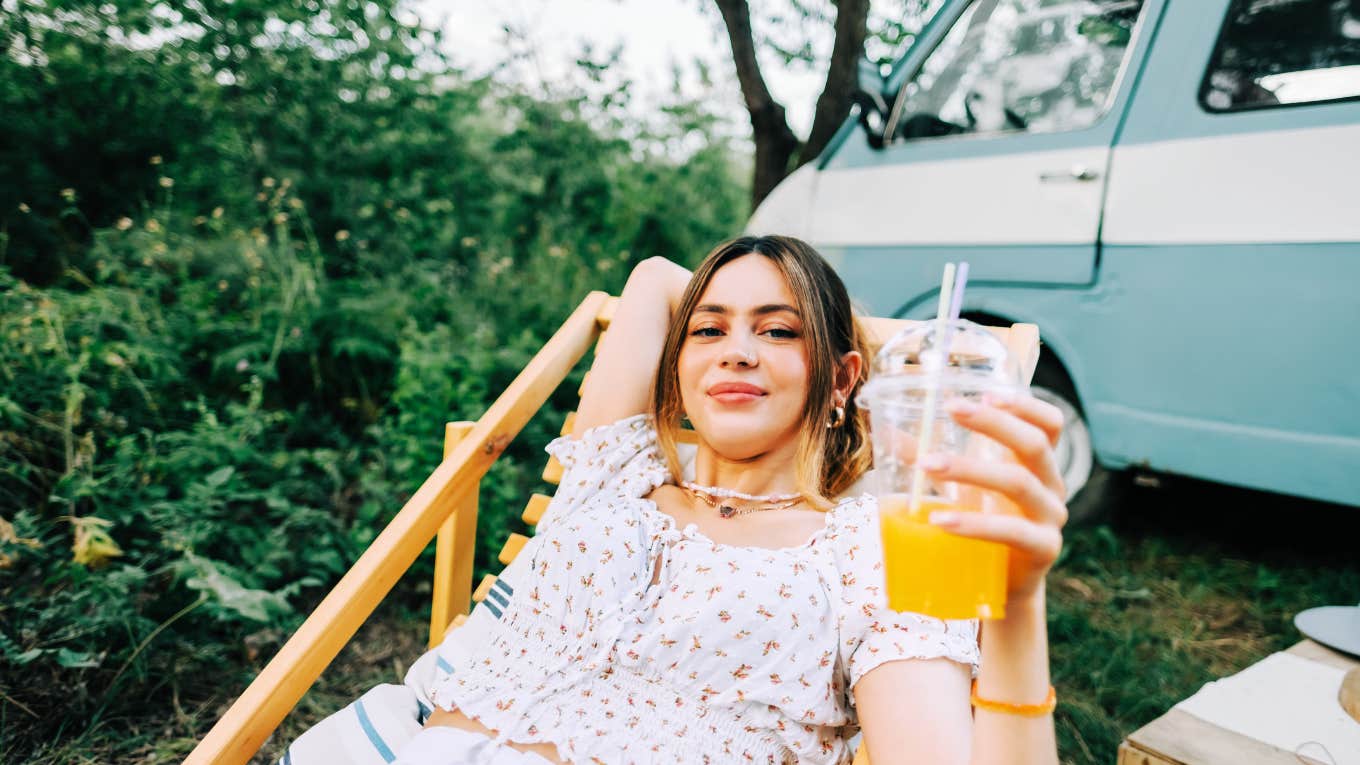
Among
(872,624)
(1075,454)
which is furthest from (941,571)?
(1075,454)

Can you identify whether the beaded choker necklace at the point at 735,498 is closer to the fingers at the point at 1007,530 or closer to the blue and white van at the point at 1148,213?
the fingers at the point at 1007,530

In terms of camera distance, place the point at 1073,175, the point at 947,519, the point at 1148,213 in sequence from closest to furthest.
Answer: the point at 947,519 → the point at 1148,213 → the point at 1073,175

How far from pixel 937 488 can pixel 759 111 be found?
15.8ft

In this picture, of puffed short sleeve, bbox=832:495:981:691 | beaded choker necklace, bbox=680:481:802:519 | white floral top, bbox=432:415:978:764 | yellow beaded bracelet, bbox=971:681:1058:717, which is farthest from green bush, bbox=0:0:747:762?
yellow beaded bracelet, bbox=971:681:1058:717

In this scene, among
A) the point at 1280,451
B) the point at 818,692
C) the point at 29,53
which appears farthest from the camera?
the point at 29,53

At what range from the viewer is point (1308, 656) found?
192cm

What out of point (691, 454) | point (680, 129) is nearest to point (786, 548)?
point (691, 454)

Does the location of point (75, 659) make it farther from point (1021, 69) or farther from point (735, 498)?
point (1021, 69)

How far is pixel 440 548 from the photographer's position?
2209mm

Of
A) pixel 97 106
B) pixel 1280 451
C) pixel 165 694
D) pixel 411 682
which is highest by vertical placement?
pixel 97 106

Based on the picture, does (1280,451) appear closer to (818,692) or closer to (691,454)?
(691,454)

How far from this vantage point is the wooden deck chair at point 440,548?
1550 millimetres

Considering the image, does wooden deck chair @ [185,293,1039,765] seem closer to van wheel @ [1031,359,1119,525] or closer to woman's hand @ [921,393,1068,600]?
woman's hand @ [921,393,1068,600]

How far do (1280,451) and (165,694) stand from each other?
346 centimetres
